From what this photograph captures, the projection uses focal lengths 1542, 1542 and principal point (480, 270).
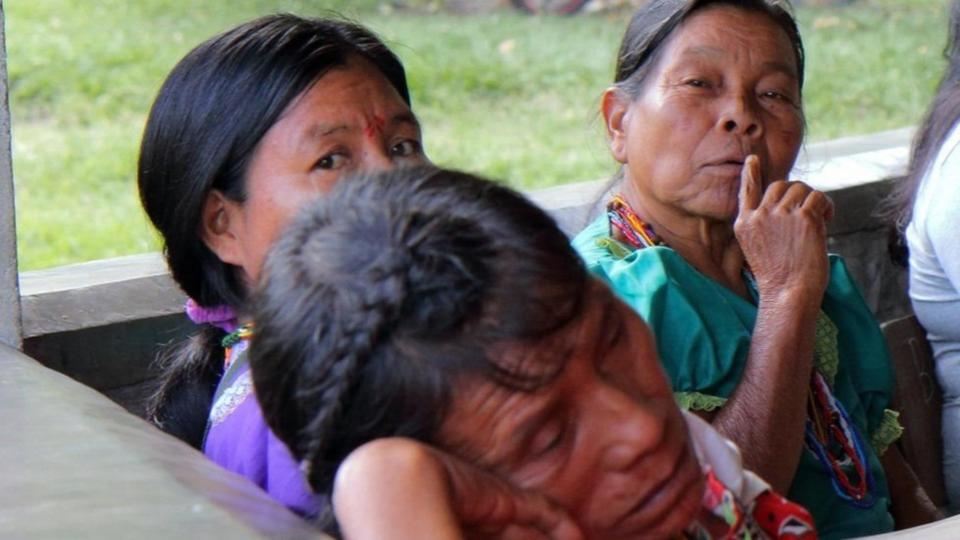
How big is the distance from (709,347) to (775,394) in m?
0.15

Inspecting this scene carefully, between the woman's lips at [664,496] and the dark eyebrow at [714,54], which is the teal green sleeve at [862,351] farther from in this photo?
the woman's lips at [664,496]

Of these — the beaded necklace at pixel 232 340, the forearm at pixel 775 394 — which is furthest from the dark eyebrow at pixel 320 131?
the forearm at pixel 775 394

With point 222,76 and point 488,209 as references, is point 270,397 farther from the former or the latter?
point 222,76

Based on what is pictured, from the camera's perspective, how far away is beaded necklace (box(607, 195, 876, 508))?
8.46 ft

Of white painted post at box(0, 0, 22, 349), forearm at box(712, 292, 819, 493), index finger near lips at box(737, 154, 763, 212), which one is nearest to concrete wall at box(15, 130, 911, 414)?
white painted post at box(0, 0, 22, 349)

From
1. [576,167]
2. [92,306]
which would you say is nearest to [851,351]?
[92,306]

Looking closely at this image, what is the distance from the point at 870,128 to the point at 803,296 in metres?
5.99

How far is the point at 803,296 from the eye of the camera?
2494 millimetres

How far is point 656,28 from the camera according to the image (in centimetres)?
275

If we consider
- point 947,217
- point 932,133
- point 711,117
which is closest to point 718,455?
point 711,117

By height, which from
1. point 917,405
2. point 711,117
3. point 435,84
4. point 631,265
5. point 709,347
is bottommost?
point 435,84

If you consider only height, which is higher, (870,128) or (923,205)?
(923,205)

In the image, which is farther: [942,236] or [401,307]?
[942,236]

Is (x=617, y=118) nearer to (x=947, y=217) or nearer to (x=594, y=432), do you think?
(x=947, y=217)
